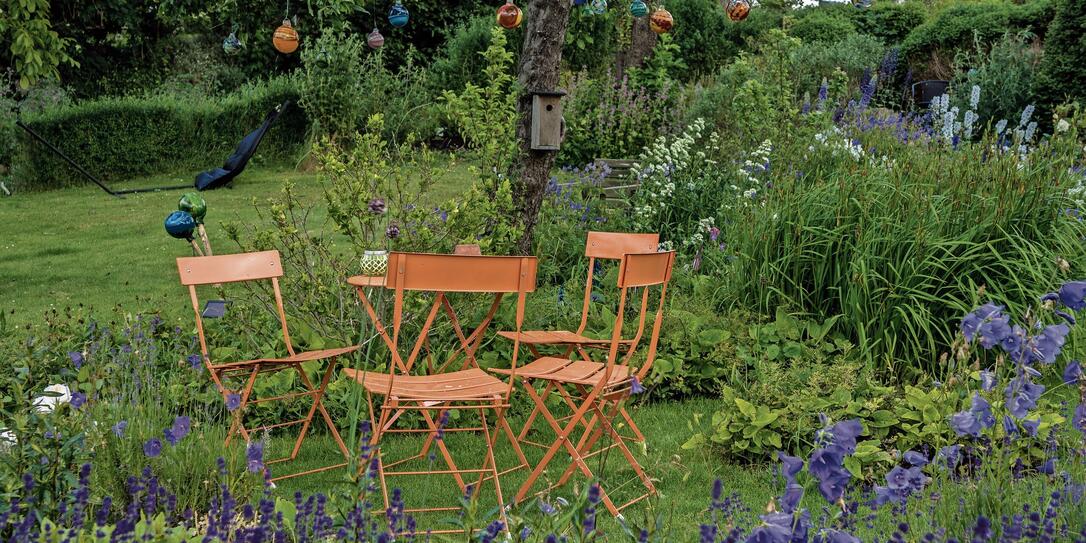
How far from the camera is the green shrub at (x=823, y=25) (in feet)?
67.2

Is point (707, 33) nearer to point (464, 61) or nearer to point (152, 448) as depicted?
point (464, 61)

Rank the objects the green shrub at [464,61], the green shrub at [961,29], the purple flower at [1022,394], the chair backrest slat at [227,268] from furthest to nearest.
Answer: the green shrub at [961,29] < the green shrub at [464,61] < the chair backrest slat at [227,268] < the purple flower at [1022,394]

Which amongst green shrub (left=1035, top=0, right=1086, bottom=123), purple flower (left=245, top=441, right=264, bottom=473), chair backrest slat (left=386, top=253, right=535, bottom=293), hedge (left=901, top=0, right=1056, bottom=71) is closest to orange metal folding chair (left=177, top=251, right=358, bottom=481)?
chair backrest slat (left=386, top=253, right=535, bottom=293)

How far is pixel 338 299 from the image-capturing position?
482 cm

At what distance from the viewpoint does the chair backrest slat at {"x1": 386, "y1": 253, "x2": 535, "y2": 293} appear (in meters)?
3.17

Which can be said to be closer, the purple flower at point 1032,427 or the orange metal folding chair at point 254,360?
the purple flower at point 1032,427

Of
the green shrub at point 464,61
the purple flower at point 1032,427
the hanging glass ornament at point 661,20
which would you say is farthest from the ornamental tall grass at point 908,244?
the green shrub at point 464,61

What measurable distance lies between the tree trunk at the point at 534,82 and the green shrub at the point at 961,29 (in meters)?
11.2

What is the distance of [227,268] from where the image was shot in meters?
3.89

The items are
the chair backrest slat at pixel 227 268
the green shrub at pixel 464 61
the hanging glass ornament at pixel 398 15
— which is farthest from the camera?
the green shrub at pixel 464 61

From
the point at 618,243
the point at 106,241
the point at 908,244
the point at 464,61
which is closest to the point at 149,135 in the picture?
the point at 106,241

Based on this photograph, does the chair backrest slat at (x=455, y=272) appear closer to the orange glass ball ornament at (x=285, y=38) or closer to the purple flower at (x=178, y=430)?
the purple flower at (x=178, y=430)

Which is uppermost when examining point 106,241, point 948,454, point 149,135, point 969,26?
point 969,26

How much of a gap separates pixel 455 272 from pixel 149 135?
1070 centimetres
